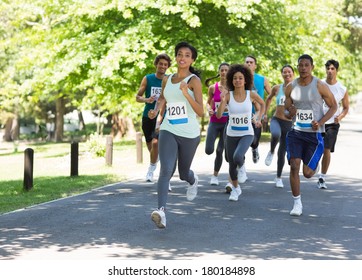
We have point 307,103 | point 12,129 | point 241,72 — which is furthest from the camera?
point 12,129

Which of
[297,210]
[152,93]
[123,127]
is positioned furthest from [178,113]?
[123,127]

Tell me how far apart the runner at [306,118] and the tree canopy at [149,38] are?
17754 mm

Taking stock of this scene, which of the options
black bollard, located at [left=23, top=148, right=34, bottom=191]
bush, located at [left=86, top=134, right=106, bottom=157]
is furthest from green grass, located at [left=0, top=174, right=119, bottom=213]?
bush, located at [left=86, top=134, right=106, bottom=157]

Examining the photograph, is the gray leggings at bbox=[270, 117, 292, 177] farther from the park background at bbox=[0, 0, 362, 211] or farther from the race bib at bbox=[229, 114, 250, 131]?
the park background at bbox=[0, 0, 362, 211]

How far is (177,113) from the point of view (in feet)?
28.0

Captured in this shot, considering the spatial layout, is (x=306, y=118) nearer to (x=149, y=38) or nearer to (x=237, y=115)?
(x=237, y=115)

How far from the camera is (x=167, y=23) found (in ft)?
96.5

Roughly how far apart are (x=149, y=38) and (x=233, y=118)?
18065 mm

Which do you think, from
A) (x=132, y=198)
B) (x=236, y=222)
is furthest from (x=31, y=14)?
(x=236, y=222)

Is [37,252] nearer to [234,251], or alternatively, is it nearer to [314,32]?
[234,251]

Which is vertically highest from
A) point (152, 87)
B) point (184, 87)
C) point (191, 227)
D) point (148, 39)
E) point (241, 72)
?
point (148, 39)

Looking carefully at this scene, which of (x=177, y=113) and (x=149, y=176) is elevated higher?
(x=177, y=113)

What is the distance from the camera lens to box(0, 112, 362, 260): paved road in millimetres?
7336

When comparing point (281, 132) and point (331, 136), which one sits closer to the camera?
point (281, 132)
